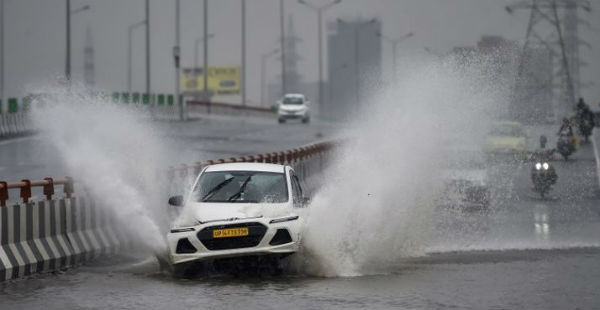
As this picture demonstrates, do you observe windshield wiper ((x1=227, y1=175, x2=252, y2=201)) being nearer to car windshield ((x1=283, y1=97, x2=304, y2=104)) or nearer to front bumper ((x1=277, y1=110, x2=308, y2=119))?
front bumper ((x1=277, y1=110, x2=308, y2=119))

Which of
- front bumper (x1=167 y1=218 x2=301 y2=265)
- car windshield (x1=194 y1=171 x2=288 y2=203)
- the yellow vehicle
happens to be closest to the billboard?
the yellow vehicle

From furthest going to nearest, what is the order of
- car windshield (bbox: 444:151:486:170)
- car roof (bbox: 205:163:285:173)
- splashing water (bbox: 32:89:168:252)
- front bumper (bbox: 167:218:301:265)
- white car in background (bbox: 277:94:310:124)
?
white car in background (bbox: 277:94:310:124), car windshield (bbox: 444:151:486:170), splashing water (bbox: 32:89:168:252), car roof (bbox: 205:163:285:173), front bumper (bbox: 167:218:301:265)

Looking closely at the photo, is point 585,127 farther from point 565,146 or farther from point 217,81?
point 217,81

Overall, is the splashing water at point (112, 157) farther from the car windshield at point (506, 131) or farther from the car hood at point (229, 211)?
the car windshield at point (506, 131)

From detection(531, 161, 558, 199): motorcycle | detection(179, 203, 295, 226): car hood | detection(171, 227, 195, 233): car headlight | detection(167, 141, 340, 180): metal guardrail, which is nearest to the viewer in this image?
detection(171, 227, 195, 233): car headlight

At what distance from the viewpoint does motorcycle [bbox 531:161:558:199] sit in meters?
33.2

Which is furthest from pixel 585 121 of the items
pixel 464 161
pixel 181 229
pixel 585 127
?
pixel 181 229

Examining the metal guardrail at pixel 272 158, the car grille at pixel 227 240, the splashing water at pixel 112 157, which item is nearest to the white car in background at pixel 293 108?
the metal guardrail at pixel 272 158

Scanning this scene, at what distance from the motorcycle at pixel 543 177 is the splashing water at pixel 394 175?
4.33 m

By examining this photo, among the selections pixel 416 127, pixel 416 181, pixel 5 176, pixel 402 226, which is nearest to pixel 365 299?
pixel 402 226

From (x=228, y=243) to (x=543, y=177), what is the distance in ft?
63.4

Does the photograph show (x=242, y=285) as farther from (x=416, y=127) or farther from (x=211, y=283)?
(x=416, y=127)

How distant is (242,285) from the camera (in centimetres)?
1448

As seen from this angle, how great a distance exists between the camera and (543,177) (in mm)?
33375
